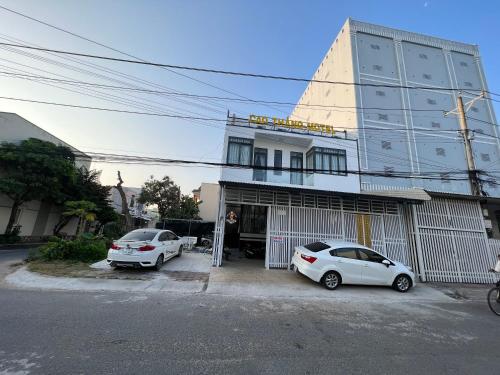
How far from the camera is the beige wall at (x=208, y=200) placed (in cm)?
2966

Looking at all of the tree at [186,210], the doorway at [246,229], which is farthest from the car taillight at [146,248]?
the tree at [186,210]

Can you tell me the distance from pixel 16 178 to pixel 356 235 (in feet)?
70.1

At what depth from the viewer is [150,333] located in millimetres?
3938

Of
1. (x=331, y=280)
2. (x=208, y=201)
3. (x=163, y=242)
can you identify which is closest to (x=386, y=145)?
(x=331, y=280)

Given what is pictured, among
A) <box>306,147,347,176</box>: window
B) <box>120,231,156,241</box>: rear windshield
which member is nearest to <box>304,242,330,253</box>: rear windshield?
<box>120,231,156,241</box>: rear windshield

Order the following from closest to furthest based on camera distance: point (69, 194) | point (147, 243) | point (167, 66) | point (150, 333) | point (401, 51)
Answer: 1. point (150, 333)
2. point (167, 66)
3. point (147, 243)
4. point (69, 194)
5. point (401, 51)

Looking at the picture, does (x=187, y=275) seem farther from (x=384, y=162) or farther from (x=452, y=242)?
(x=384, y=162)

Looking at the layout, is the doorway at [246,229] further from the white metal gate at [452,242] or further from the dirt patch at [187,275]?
the white metal gate at [452,242]

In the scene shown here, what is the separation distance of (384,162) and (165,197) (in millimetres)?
24126

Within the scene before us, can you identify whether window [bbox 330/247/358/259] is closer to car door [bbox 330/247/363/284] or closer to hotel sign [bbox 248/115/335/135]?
car door [bbox 330/247/363/284]

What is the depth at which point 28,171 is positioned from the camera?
16.4 m

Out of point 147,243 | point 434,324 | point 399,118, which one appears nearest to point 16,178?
point 147,243

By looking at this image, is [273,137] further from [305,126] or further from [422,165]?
[422,165]

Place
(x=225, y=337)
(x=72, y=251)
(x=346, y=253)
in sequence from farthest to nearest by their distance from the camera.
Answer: (x=72, y=251) → (x=346, y=253) → (x=225, y=337)
